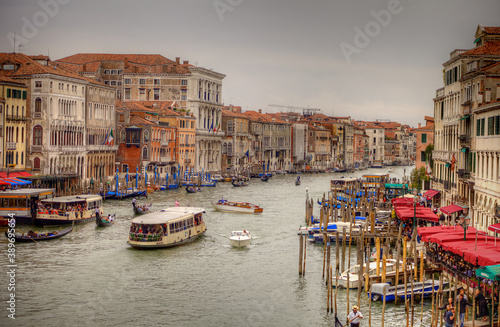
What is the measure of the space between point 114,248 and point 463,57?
40.3 ft

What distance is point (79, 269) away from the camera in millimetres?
20078

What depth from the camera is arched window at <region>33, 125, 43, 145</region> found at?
38719 millimetres

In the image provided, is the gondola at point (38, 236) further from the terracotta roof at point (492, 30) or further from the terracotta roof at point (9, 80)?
the terracotta roof at point (492, 30)

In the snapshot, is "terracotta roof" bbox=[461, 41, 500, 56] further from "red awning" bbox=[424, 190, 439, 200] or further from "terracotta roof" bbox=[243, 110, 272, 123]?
"terracotta roof" bbox=[243, 110, 272, 123]

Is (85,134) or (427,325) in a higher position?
(85,134)

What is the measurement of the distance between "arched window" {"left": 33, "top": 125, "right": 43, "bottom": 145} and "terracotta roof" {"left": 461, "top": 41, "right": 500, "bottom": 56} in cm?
2256

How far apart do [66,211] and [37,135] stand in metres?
12.0

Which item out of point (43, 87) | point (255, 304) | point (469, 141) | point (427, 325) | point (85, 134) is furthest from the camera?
point (85, 134)

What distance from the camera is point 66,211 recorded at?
2795 centimetres

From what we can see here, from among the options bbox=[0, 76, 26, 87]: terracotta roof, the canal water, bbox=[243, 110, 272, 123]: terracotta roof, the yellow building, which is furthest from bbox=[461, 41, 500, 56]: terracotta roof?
bbox=[243, 110, 272, 123]: terracotta roof

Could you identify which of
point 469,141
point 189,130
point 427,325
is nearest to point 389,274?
point 427,325

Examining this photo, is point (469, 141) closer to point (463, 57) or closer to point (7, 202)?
point (463, 57)

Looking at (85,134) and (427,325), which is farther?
(85,134)

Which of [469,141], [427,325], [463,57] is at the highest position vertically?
[463,57]
